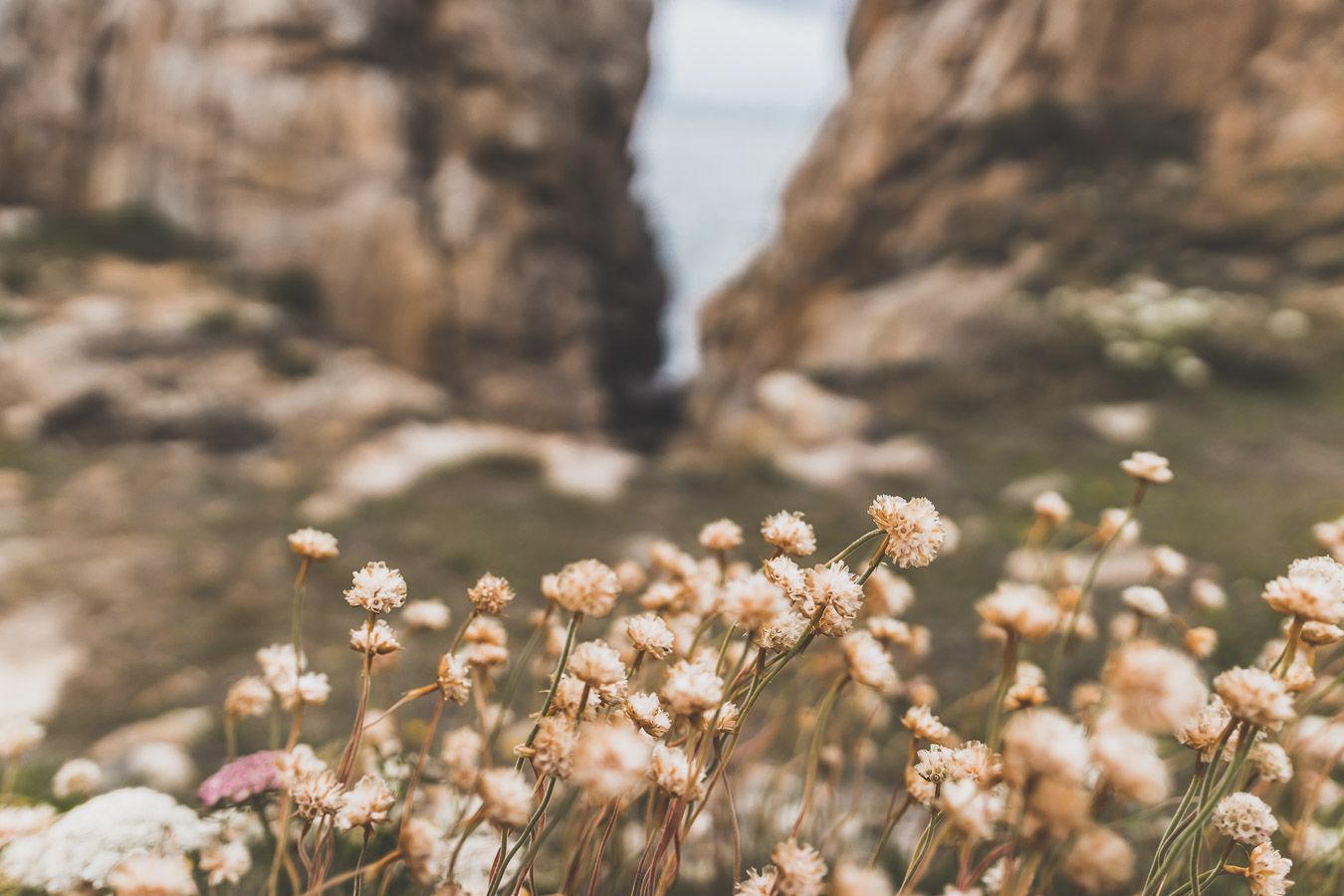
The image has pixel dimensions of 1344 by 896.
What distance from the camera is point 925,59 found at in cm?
730

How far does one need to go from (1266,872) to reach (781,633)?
1.79 feet

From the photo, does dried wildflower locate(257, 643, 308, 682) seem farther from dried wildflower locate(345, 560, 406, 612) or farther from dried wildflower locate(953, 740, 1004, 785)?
dried wildflower locate(953, 740, 1004, 785)

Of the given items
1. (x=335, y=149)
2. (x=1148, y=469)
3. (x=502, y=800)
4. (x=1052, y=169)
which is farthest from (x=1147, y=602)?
(x=335, y=149)

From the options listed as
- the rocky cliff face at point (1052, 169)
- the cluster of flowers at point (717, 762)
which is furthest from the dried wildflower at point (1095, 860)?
the rocky cliff face at point (1052, 169)

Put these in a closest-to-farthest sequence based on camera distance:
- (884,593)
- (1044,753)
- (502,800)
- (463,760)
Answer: (1044,753)
(502,800)
(463,760)
(884,593)

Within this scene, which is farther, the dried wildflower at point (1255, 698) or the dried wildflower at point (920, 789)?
the dried wildflower at point (920, 789)

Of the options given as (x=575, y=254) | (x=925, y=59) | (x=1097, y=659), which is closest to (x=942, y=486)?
(x=1097, y=659)

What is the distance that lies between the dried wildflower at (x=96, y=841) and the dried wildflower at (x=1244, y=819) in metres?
1.23

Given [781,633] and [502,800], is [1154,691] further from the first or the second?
[502,800]

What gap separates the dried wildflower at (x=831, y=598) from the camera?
70 cm

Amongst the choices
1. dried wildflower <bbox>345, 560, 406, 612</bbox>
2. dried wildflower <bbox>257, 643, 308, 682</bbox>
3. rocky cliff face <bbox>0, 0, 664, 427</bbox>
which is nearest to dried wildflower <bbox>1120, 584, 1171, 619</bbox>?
dried wildflower <bbox>345, 560, 406, 612</bbox>

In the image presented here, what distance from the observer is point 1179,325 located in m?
4.46

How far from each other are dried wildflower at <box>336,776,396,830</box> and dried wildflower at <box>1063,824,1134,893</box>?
0.62 meters

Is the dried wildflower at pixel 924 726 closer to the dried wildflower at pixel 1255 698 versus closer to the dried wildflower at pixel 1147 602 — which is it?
the dried wildflower at pixel 1255 698
